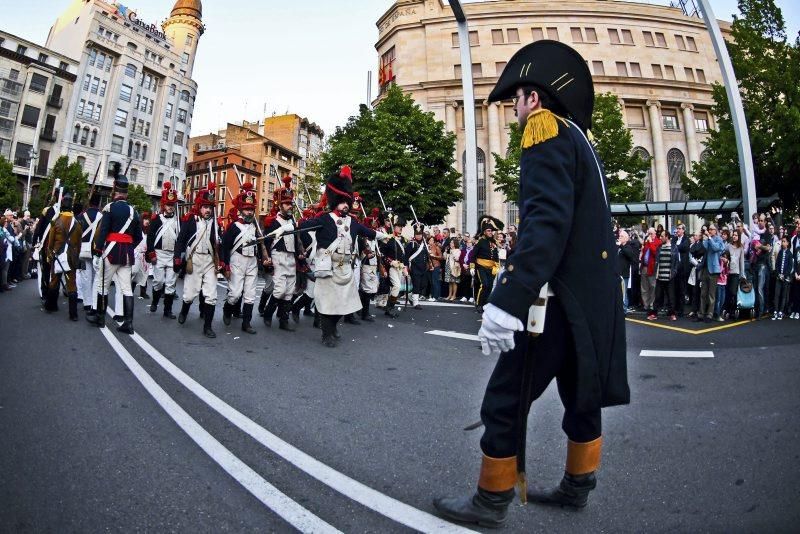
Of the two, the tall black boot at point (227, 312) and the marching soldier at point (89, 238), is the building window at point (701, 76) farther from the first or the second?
the marching soldier at point (89, 238)

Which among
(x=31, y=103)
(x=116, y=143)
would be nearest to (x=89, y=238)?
(x=31, y=103)

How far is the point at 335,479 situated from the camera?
9.16ft

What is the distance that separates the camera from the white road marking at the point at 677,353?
6.49 m

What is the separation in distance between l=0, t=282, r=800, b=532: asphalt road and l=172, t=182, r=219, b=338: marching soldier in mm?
2294

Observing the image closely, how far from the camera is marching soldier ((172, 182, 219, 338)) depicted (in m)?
8.53

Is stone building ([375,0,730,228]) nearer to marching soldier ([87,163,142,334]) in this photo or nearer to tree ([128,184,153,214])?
tree ([128,184,153,214])

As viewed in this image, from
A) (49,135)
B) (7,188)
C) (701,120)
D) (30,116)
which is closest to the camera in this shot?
(7,188)

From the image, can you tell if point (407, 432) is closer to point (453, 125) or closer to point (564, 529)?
point (564, 529)

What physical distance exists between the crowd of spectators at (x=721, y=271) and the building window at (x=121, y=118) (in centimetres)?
7009

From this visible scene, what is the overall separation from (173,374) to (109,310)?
5855mm

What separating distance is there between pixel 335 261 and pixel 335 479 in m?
4.71

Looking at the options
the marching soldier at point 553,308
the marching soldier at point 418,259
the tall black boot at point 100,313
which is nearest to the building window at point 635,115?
the marching soldier at point 418,259

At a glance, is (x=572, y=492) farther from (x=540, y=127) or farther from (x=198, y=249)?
(x=198, y=249)

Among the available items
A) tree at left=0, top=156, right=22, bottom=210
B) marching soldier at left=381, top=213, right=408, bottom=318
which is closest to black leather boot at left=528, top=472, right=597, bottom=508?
marching soldier at left=381, top=213, right=408, bottom=318
